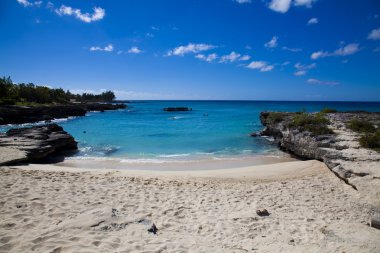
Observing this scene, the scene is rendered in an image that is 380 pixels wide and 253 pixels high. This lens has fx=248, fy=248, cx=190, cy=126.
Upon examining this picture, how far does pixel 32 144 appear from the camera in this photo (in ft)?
57.0

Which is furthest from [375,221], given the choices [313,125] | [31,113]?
[31,113]

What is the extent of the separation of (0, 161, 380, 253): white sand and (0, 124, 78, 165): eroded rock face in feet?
12.0

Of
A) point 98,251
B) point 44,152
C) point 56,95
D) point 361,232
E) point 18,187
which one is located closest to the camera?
point 98,251

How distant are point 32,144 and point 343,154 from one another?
64.0 feet

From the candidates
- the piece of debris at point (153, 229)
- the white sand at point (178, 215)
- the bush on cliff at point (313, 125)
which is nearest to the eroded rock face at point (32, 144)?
the white sand at point (178, 215)

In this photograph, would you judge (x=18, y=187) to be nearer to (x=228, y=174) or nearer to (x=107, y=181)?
(x=107, y=181)

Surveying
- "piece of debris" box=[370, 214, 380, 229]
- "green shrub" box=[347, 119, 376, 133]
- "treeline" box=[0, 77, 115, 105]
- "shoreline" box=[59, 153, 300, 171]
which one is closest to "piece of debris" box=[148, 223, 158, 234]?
"piece of debris" box=[370, 214, 380, 229]

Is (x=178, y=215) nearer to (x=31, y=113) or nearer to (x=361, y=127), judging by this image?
(x=361, y=127)

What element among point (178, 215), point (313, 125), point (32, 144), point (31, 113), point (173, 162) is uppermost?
point (313, 125)

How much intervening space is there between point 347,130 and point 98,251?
1828 cm

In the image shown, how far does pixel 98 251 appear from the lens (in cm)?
505

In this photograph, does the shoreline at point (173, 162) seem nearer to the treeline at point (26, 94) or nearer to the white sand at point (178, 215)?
the white sand at point (178, 215)

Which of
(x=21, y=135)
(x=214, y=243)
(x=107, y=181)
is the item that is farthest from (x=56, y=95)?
(x=214, y=243)

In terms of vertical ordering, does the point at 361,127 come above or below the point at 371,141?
above
